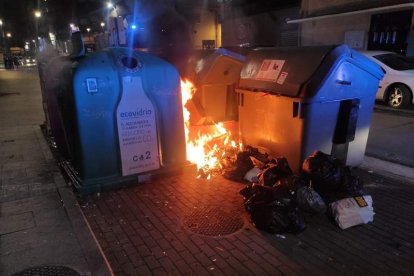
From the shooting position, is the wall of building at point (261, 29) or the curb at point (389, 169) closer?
the curb at point (389, 169)

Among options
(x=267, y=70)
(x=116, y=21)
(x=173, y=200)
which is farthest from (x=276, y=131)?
(x=116, y=21)

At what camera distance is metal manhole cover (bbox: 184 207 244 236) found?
3.47m

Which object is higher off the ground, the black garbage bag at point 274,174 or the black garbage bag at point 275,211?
the black garbage bag at point 274,174

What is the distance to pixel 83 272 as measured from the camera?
276 centimetres

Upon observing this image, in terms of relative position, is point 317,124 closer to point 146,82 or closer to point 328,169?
point 328,169

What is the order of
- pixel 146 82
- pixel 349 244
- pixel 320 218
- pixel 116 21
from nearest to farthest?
pixel 349 244 < pixel 320 218 < pixel 146 82 < pixel 116 21

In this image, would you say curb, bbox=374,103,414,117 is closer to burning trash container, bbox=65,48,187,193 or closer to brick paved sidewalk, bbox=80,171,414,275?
brick paved sidewalk, bbox=80,171,414,275

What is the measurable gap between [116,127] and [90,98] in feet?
1.67

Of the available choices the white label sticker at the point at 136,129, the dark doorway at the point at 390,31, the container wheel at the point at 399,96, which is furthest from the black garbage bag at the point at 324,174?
the dark doorway at the point at 390,31

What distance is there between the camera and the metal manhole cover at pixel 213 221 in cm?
347

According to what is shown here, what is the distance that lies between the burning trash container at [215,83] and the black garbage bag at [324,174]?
220cm

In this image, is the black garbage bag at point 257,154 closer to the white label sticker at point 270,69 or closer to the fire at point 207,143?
the fire at point 207,143

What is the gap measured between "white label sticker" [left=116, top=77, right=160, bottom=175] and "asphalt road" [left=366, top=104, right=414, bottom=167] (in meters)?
3.89

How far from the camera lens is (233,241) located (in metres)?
3.29
